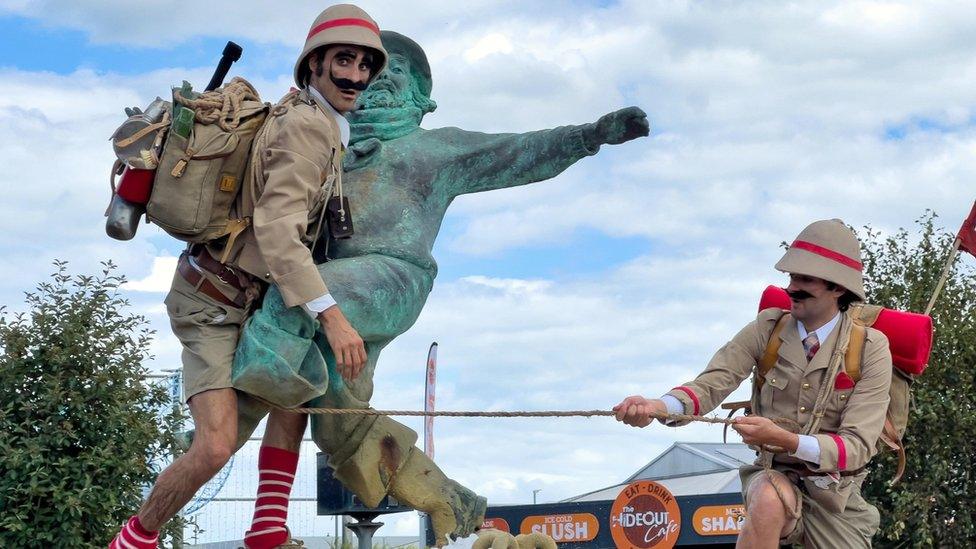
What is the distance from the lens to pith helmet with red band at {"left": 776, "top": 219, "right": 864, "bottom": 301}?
4816 mm

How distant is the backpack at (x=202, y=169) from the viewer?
495 cm

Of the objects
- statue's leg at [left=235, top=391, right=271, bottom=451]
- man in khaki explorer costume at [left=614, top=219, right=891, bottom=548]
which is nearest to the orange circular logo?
man in khaki explorer costume at [left=614, top=219, right=891, bottom=548]

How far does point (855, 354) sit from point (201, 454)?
2262 millimetres

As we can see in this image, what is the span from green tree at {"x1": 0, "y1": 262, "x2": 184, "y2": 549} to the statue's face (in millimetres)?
3100

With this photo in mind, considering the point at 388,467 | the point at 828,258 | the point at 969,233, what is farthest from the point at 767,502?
the point at 969,233

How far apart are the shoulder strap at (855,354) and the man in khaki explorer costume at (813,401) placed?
15mm

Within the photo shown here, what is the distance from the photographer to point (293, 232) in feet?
15.7

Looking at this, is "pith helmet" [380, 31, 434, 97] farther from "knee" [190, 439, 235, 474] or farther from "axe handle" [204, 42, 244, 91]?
Answer: "knee" [190, 439, 235, 474]

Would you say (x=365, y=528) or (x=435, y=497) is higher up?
(x=365, y=528)

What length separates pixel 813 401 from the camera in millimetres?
4895

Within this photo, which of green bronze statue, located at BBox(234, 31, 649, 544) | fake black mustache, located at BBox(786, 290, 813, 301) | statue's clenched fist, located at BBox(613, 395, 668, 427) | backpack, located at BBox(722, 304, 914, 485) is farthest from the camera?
green bronze statue, located at BBox(234, 31, 649, 544)

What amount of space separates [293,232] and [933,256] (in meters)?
8.66

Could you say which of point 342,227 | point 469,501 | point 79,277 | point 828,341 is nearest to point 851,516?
point 828,341

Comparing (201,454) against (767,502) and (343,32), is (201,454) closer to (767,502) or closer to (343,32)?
(343,32)
